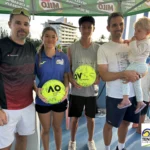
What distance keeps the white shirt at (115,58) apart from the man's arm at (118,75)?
0.18 feet

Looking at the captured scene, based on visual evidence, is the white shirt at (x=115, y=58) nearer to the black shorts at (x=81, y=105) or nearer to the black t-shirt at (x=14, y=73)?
the black shorts at (x=81, y=105)

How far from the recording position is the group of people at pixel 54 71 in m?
1.38

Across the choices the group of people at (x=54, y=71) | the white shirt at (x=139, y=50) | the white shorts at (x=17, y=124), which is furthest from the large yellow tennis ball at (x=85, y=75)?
the white shorts at (x=17, y=124)

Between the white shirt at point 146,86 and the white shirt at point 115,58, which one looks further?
the white shirt at point 146,86

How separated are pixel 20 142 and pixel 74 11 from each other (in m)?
2.18

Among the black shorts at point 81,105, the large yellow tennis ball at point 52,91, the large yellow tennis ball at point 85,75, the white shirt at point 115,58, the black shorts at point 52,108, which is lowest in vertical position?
the black shorts at point 81,105

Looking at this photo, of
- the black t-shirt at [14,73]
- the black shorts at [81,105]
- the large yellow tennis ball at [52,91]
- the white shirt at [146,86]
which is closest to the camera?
the black t-shirt at [14,73]

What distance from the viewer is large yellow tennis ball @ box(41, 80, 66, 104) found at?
149 centimetres

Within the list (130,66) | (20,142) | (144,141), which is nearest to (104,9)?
(130,66)

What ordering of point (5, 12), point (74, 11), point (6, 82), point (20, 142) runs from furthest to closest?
point (74, 11) → point (5, 12) → point (20, 142) → point (6, 82)

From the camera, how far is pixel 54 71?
1590 millimetres

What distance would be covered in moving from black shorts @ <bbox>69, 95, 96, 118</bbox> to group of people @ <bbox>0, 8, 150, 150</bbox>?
0.18 meters

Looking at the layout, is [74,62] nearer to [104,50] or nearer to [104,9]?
[104,50]

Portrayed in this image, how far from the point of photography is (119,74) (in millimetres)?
1542
